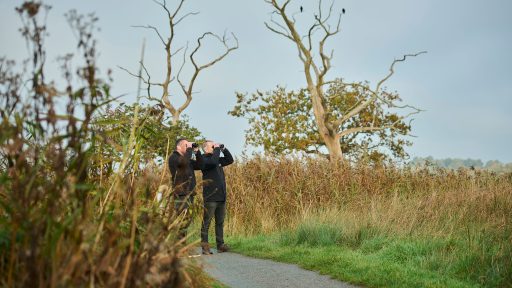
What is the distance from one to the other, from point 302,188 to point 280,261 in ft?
17.4

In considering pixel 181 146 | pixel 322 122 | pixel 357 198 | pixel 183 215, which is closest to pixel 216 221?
pixel 181 146

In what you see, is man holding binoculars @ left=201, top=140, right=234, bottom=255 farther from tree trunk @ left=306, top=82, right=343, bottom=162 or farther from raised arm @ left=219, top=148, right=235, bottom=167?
tree trunk @ left=306, top=82, right=343, bottom=162

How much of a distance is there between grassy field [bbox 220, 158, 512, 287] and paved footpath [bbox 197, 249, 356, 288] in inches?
11.4

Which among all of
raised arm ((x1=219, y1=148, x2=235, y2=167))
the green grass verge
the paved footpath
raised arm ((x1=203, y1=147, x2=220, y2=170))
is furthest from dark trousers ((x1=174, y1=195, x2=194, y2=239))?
raised arm ((x1=219, y1=148, x2=235, y2=167))

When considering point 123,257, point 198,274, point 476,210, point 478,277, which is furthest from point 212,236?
point 123,257

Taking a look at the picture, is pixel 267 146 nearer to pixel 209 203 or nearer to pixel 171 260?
pixel 209 203

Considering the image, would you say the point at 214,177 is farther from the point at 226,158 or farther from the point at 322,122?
the point at 322,122

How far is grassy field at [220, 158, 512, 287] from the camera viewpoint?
26.0 feet

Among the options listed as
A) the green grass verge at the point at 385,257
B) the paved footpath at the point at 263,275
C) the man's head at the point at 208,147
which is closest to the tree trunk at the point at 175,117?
the man's head at the point at 208,147

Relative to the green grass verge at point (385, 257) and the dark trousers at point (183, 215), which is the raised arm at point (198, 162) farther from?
the dark trousers at point (183, 215)

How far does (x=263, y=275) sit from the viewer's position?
8469mm

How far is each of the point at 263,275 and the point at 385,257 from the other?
2.05m

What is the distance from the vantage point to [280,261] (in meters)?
9.91

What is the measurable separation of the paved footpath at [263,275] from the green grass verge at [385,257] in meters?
0.26
